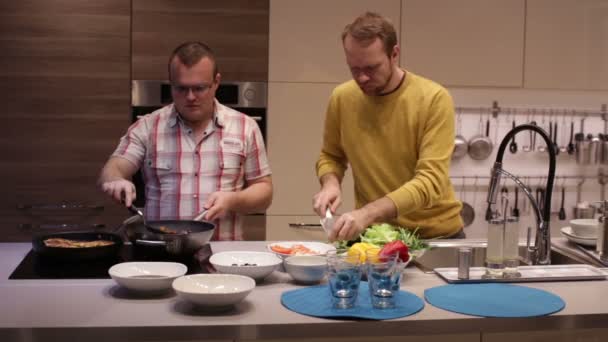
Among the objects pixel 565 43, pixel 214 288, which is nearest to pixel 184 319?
pixel 214 288

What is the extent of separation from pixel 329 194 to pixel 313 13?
146cm

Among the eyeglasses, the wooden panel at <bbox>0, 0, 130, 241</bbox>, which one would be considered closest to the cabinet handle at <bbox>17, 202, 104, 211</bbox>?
the wooden panel at <bbox>0, 0, 130, 241</bbox>

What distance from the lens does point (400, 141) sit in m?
2.45

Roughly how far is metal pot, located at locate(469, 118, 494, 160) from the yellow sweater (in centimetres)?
152

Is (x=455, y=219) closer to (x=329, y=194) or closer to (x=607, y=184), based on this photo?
(x=329, y=194)

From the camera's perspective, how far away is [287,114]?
3.48 metres

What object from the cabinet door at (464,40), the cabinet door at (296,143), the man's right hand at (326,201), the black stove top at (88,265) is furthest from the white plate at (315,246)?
the cabinet door at (464,40)

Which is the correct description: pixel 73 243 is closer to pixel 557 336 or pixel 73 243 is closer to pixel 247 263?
pixel 247 263

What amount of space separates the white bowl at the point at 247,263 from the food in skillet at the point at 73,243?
0.35 metres

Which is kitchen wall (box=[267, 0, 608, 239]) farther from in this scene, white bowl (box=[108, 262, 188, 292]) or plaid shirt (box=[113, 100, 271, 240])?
white bowl (box=[108, 262, 188, 292])

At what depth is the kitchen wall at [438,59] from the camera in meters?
3.46

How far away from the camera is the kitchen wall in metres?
3.46

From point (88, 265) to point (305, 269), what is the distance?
63 cm

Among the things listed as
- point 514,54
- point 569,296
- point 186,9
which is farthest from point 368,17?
point 514,54
